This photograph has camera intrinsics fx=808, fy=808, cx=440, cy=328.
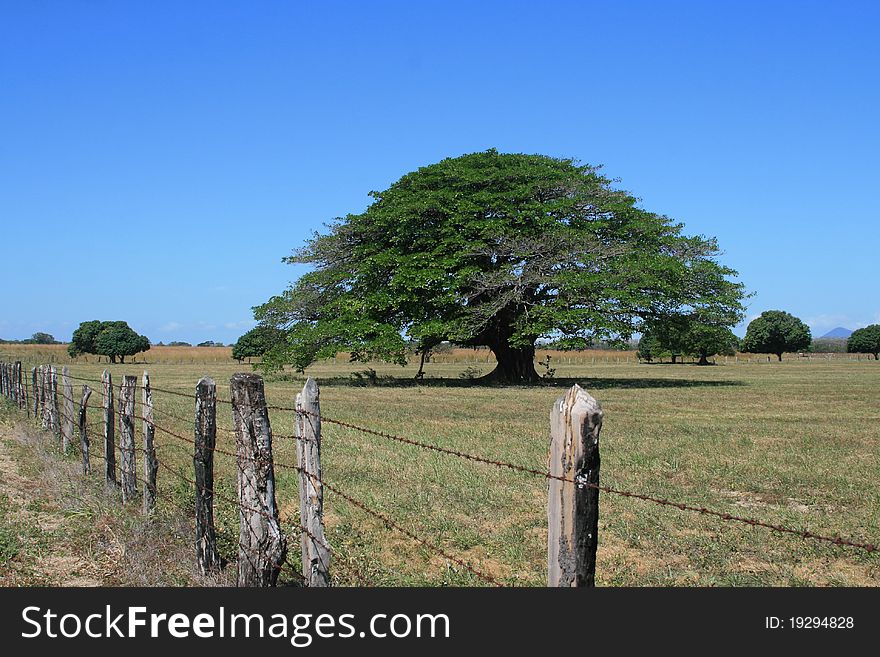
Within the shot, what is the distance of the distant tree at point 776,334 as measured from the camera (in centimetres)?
10375

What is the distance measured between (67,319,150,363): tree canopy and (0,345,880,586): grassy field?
7554cm

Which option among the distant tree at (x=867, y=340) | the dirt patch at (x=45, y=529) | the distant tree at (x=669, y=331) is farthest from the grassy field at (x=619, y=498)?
the distant tree at (x=867, y=340)

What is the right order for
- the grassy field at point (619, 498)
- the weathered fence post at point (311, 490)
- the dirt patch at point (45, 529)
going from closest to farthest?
the weathered fence post at point (311, 490) < the dirt patch at point (45, 529) < the grassy field at point (619, 498)

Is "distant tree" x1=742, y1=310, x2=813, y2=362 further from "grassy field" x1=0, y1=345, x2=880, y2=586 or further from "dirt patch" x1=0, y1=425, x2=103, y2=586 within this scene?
"dirt patch" x1=0, y1=425, x2=103, y2=586

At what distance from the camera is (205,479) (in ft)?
21.8

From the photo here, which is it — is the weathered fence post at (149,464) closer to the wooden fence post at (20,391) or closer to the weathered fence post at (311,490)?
the weathered fence post at (311,490)

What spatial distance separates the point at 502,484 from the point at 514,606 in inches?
251

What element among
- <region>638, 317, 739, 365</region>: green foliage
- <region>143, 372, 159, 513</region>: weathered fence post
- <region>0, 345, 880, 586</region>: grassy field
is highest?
<region>638, 317, 739, 365</region>: green foliage

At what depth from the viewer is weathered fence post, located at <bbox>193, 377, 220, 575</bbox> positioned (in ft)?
21.3

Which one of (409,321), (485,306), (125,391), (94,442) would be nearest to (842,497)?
(125,391)

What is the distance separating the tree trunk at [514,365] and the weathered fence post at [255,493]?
3095cm

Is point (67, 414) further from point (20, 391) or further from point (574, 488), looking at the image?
point (574, 488)

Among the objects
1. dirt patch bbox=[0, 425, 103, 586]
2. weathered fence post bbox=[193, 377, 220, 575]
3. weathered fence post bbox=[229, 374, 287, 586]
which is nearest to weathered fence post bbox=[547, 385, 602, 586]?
weathered fence post bbox=[229, 374, 287, 586]

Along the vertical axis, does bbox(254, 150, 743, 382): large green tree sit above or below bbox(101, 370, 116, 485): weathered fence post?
above
